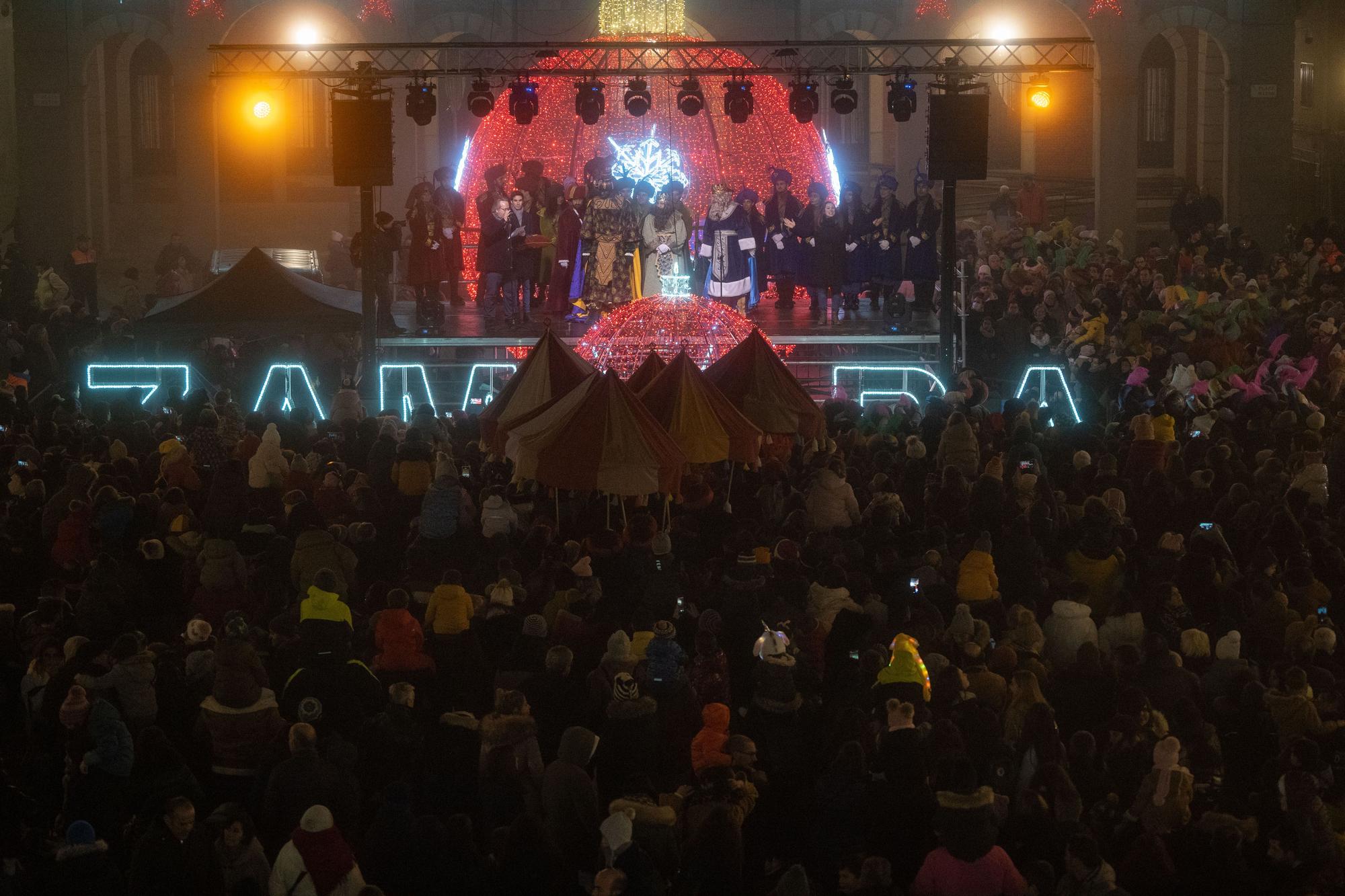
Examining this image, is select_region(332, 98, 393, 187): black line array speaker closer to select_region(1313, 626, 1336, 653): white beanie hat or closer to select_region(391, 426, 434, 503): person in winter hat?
select_region(391, 426, 434, 503): person in winter hat

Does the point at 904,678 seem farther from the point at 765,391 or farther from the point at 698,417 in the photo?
the point at 765,391

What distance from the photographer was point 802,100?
60.9ft

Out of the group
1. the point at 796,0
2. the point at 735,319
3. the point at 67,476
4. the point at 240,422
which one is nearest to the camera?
the point at 67,476

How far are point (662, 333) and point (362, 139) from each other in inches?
134

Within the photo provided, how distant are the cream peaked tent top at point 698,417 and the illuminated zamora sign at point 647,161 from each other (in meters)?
8.13

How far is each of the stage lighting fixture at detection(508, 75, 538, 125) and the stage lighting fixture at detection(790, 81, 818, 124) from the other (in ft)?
7.91

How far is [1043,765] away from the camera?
8055 mm

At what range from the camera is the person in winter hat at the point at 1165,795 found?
25.8ft

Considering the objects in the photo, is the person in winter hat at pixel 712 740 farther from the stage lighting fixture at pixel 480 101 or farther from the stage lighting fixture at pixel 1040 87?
the stage lighting fixture at pixel 1040 87

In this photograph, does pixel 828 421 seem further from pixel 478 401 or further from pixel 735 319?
pixel 478 401

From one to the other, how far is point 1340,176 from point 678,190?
12503 mm

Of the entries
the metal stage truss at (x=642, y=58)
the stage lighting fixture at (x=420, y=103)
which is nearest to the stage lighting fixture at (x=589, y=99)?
the metal stage truss at (x=642, y=58)

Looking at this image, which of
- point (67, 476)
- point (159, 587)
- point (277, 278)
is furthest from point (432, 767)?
point (277, 278)

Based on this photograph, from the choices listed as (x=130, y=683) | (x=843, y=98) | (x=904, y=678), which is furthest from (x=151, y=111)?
(x=904, y=678)
